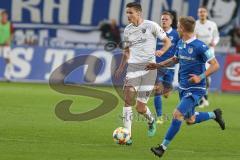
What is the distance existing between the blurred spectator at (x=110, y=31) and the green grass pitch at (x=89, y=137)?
1200 cm

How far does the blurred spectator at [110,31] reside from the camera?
33125 millimetres

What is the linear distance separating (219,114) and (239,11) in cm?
1902

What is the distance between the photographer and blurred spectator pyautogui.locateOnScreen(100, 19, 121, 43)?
3312cm

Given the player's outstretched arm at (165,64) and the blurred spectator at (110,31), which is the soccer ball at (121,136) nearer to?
the player's outstretched arm at (165,64)

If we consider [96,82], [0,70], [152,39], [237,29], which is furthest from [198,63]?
[237,29]

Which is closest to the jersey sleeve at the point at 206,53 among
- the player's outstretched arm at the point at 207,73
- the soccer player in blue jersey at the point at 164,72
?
the player's outstretched arm at the point at 207,73

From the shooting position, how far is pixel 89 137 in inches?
562

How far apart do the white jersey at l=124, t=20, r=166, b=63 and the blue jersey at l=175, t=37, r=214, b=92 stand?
4.35 ft

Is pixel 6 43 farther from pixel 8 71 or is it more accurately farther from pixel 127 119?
pixel 127 119

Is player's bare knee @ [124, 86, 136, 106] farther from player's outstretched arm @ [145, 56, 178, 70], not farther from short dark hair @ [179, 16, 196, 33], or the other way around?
short dark hair @ [179, 16, 196, 33]

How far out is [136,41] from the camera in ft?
46.7

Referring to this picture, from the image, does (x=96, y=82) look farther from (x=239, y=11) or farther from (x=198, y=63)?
(x=198, y=63)

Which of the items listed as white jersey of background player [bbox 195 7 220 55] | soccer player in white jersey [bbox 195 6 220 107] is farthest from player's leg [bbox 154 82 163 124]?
white jersey of background player [bbox 195 7 220 55]

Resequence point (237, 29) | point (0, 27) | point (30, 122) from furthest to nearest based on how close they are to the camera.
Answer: point (237, 29) → point (0, 27) → point (30, 122)
